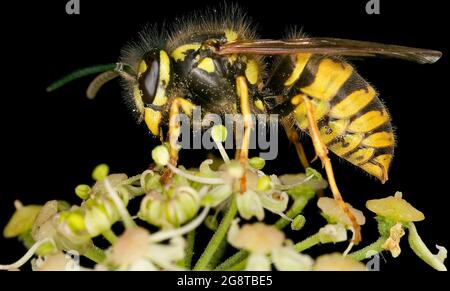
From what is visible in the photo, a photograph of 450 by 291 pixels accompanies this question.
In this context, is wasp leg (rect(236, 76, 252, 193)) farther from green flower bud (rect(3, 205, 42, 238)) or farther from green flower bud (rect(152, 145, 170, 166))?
green flower bud (rect(3, 205, 42, 238))

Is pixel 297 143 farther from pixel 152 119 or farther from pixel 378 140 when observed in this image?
pixel 152 119

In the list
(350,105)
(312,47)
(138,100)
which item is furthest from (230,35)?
(350,105)

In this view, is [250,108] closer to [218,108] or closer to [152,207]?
[218,108]

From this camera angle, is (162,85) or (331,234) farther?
(162,85)

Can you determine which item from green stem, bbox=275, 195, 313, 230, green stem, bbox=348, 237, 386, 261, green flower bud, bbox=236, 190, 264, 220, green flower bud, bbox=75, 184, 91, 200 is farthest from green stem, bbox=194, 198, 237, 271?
green flower bud, bbox=75, 184, 91, 200

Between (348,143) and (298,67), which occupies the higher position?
(298,67)

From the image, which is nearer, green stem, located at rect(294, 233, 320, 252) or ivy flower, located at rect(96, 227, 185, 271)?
ivy flower, located at rect(96, 227, 185, 271)

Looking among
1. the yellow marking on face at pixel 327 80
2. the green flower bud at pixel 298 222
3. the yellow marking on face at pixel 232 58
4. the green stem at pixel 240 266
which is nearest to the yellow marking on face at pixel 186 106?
the yellow marking on face at pixel 232 58
